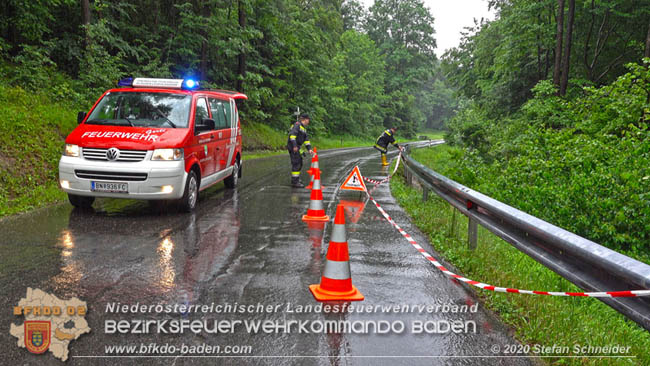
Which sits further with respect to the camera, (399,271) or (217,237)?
(217,237)

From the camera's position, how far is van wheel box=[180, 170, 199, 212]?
8047 mm

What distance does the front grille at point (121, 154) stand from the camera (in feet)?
24.4

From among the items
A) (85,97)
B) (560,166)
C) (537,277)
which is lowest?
(537,277)

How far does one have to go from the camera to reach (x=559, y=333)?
3.57 metres

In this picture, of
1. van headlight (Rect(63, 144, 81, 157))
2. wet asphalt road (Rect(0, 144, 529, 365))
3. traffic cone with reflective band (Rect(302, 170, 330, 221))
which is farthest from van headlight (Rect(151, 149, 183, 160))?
traffic cone with reflective band (Rect(302, 170, 330, 221))

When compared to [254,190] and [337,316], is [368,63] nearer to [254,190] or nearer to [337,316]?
A: [254,190]

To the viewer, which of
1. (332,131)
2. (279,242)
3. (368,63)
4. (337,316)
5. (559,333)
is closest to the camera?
(559,333)

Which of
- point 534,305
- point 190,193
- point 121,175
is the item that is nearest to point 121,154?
point 121,175

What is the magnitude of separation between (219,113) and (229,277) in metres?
6.32

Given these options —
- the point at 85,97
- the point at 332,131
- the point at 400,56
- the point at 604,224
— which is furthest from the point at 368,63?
the point at 604,224

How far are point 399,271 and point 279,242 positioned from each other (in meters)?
1.89

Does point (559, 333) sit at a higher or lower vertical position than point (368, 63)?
lower

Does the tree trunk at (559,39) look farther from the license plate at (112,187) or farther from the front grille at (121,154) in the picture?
the license plate at (112,187)

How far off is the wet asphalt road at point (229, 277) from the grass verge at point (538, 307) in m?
0.23
